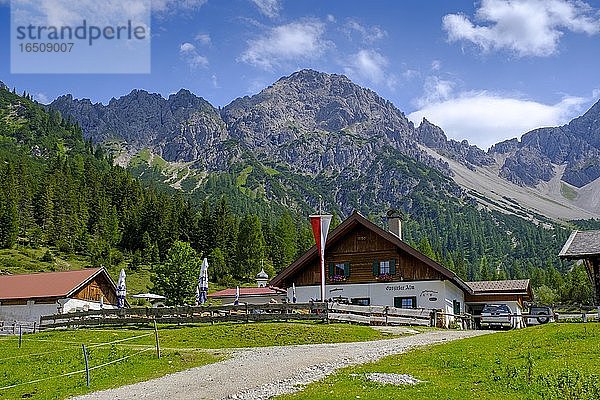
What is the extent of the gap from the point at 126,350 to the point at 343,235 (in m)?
26.1

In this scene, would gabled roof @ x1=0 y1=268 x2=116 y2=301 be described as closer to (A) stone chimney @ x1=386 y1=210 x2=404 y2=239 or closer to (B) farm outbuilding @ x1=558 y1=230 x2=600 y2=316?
(A) stone chimney @ x1=386 y1=210 x2=404 y2=239

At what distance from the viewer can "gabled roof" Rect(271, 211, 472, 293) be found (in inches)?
1911

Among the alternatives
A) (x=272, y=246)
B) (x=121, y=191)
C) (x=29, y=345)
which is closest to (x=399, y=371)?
(x=29, y=345)

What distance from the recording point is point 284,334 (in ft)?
111

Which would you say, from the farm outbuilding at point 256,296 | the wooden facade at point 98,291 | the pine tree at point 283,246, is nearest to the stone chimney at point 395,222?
the farm outbuilding at point 256,296

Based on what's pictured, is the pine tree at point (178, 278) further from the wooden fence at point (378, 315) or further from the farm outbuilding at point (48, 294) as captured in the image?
the wooden fence at point (378, 315)

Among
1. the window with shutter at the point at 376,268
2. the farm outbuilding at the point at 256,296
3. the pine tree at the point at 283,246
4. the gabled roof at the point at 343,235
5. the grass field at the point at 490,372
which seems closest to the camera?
the grass field at the point at 490,372

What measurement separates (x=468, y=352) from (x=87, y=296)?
48.9m

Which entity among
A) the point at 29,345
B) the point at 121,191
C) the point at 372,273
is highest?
the point at 121,191

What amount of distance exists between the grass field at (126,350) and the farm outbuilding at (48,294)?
18.5 m

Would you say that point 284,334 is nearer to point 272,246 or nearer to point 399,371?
point 399,371

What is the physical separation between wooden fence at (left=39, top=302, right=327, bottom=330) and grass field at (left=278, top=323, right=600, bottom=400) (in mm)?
14812

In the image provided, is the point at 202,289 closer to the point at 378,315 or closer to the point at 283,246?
the point at 378,315

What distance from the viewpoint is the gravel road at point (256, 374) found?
59.4ft
